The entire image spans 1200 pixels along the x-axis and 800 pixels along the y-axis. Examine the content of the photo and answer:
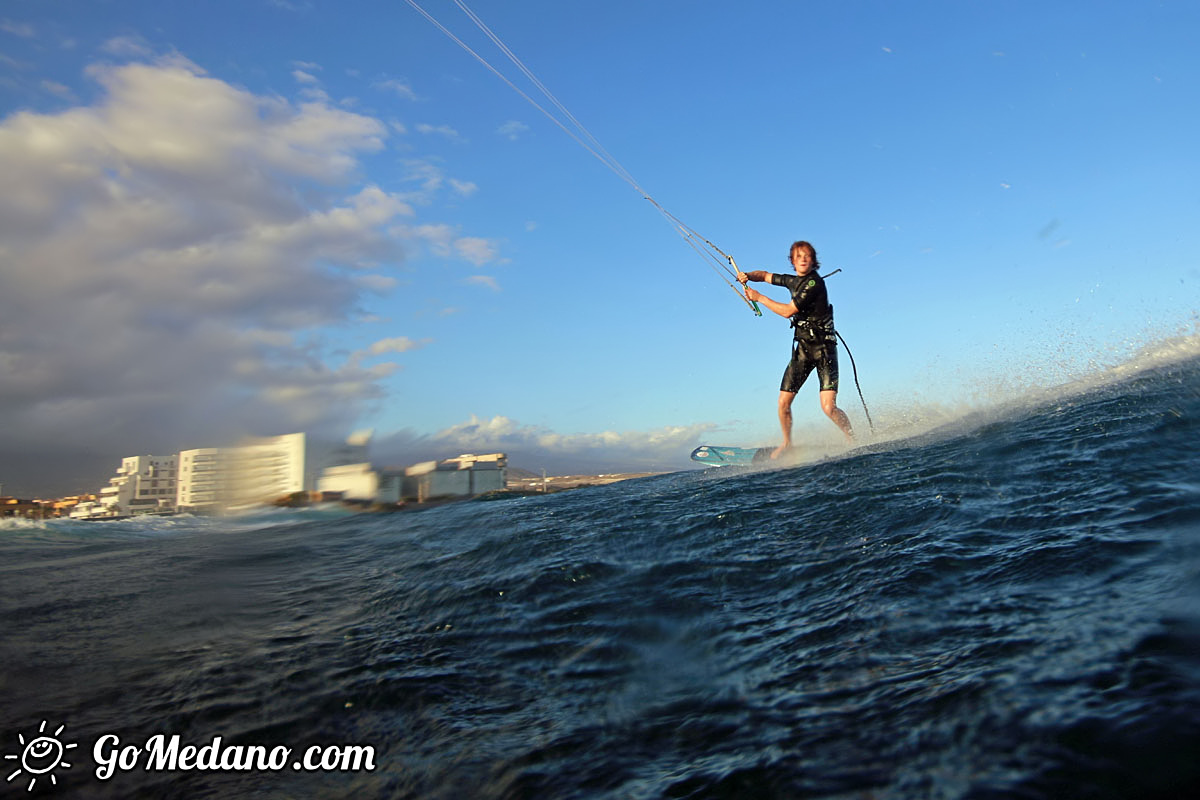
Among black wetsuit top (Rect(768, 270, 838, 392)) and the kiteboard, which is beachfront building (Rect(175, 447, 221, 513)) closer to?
black wetsuit top (Rect(768, 270, 838, 392))

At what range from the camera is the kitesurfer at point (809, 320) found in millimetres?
11156

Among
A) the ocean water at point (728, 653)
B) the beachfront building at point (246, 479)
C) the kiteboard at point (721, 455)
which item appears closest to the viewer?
the ocean water at point (728, 653)

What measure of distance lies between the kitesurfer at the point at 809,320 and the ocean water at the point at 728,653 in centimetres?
487

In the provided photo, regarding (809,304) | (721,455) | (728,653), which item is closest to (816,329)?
(809,304)

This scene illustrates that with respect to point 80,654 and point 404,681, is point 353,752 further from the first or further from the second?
point 80,654

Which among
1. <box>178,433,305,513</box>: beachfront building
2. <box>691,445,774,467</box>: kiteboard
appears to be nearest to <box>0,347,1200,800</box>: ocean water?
<box>178,433,305,513</box>: beachfront building

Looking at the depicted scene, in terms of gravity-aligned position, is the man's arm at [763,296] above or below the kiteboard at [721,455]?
above

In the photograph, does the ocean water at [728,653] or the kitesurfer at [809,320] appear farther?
the kitesurfer at [809,320]

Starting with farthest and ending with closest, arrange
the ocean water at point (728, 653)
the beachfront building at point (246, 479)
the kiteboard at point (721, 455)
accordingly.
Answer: the kiteboard at point (721, 455) → the beachfront building at point (246, 479) → the ocean water at point (728, 653)

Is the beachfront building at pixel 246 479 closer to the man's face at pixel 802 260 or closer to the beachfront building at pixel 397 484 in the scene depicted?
the beachfront building at pixel 397 484

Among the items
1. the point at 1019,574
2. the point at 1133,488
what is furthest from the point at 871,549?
the point at 1133,488

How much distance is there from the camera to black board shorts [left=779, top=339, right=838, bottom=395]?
36.8ft

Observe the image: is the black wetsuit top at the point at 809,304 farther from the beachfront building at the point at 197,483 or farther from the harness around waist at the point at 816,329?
the beachfront building at the point at 197,483

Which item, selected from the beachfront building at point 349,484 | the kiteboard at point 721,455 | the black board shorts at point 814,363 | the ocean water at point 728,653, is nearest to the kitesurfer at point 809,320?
the black board shorts at point 814,363
